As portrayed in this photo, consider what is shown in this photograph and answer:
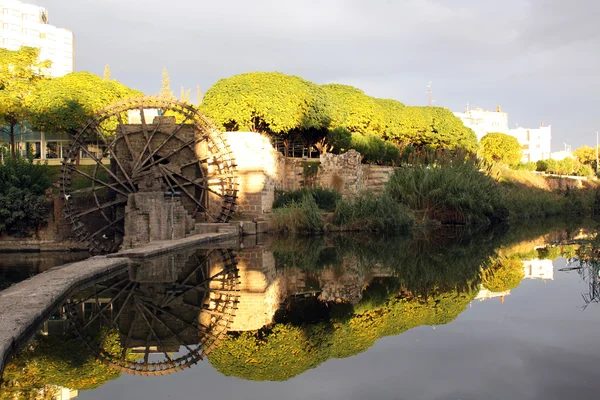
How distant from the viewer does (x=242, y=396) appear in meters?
3.26

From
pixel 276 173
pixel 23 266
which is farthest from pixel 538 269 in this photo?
pixel 276 173

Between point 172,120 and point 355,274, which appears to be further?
point 172,120

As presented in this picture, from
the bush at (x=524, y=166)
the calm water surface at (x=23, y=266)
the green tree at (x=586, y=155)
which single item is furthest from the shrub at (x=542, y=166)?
the calm water surface at (x=23, y=266)

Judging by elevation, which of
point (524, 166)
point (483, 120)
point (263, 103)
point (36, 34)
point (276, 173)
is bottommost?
point (276, 173)

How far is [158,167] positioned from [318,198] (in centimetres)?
536

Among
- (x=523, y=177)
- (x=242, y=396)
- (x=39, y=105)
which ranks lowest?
(x=242, y=396)

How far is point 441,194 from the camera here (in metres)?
18.4

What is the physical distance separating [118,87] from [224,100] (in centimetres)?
553

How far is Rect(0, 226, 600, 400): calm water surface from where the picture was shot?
3.39m

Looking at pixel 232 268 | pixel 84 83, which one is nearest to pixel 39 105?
pixel 84 83

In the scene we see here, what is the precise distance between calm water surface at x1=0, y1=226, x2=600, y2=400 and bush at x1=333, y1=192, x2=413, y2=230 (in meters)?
8.39

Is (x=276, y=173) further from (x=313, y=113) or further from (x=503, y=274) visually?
(x=503, y=274)

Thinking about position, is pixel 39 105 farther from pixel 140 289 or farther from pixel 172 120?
pixel 140 289

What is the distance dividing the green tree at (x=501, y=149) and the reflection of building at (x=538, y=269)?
131 ft
